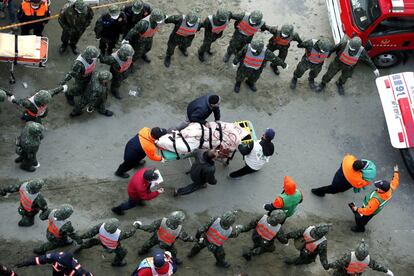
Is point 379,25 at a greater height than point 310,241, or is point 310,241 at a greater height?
Result: point 379,25

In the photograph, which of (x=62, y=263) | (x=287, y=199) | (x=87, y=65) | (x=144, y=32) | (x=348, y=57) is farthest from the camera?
(x=348, y=57)

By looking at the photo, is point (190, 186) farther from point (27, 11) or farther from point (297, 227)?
point (27, 11)

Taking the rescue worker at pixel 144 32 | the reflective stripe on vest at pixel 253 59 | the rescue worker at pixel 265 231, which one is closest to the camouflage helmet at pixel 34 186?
the rescue worker at pixel 265 231

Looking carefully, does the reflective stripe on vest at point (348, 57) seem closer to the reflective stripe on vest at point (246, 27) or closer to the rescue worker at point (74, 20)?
the reflective stripe on vest at point (246, 27)

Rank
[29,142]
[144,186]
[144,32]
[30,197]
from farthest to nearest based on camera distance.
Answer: [144,32] < [29,142] < [144,186] < [30,197]

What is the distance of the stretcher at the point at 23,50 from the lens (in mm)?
12336

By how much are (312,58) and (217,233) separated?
4.59 metres

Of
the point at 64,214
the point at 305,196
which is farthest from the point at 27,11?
the point at 305,196

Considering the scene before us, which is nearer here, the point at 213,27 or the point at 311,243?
the point at 311,243

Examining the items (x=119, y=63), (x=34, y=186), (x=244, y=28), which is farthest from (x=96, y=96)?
(x=244, y=28)

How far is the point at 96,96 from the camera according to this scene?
40.8 feet

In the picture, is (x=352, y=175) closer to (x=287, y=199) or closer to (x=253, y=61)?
(x=287, y=199)

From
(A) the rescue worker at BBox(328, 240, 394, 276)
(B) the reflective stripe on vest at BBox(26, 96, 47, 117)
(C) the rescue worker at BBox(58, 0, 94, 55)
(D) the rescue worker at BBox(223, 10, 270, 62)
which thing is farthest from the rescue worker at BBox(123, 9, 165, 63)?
(A) the rescue worker at BBox(328, 240, 394, 276)

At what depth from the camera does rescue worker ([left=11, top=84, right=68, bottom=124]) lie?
1148 centimetres
